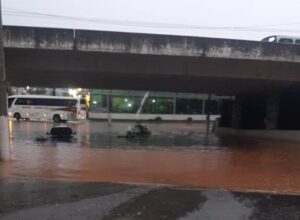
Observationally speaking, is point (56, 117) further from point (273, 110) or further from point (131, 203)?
point (131, 203)

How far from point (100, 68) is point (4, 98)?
23.2ft

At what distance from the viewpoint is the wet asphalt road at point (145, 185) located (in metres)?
8.72

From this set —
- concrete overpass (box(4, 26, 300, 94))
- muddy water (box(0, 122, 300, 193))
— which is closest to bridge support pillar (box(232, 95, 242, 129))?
concrete overpass (box(4, 26, 300, 94))

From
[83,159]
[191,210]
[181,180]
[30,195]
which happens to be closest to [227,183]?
[181,180]

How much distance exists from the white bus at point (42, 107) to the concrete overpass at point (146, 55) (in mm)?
33788

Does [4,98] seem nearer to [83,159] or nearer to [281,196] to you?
[83,159]

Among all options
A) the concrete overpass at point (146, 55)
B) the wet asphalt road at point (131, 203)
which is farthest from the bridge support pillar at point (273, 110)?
the wet asphalt road at point (131, 203)

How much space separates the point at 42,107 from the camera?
188ft

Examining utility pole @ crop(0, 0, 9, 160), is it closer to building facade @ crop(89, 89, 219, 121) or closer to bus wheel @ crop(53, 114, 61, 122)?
bus wheel @ crop(53, 114, 61, 122)

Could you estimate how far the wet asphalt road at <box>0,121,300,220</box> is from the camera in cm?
872

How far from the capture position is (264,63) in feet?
76.9

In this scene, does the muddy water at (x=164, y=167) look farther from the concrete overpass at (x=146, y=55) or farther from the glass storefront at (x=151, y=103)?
the glass storefront at (x=151, y=103)

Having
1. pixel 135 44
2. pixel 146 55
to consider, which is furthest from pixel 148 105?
pixel 135 44

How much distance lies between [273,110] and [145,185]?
25147mm
